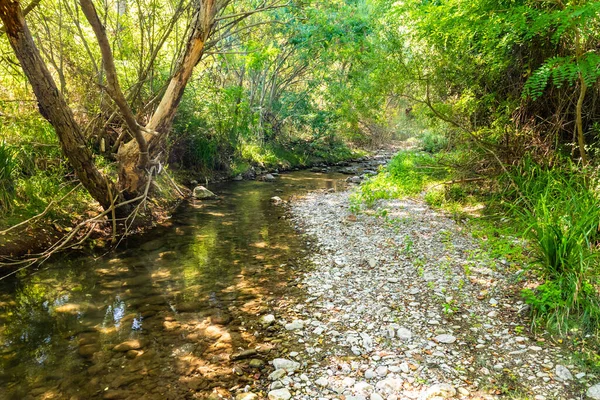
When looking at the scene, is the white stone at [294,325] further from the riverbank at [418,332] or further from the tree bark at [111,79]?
the tree bark at [111,79]

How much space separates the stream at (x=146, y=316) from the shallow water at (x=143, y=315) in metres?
0.01

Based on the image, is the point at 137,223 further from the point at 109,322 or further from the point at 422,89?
the point at 422,89

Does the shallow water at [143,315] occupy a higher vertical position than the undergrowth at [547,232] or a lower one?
lower

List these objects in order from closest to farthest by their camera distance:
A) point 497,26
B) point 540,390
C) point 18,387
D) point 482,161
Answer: point 540,390, point 18,387, point 497,26, point 482,161

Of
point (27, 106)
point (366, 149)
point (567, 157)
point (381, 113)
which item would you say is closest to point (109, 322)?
point (27, 106)

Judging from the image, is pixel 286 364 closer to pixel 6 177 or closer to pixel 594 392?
pixel 594 392

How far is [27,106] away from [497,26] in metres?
9.26

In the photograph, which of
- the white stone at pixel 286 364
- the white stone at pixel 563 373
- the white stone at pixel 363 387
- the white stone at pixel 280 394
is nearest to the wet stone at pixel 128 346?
the white stone at pixel 286 364

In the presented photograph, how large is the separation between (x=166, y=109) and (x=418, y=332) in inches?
259

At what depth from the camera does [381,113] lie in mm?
10766

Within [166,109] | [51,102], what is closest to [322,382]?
[51,102]

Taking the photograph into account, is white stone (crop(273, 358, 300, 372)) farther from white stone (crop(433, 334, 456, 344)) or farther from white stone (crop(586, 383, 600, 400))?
white stone (crop(586, 383, 600, 400))

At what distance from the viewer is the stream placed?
3170mm

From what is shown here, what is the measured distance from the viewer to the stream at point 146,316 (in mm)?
3170
